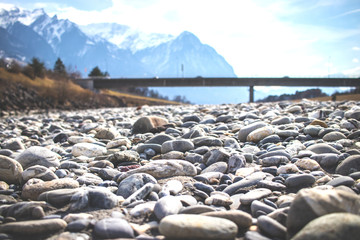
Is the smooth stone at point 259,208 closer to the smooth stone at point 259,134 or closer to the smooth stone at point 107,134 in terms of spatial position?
the smooth stone at point 259,134

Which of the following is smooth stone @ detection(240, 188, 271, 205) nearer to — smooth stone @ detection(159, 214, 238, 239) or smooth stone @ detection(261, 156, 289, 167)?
smooth stone @ detection(159, 214, 238, 239)

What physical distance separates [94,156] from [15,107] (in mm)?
19791

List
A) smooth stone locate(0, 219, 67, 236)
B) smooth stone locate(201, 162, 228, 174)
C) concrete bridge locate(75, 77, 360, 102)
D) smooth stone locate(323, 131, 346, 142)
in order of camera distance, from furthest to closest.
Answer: concrete bridge locate(75, 77, 360, 102), smooth stone locate(323, 131, 346, 142), smooth stone locate(201, 162, 228, 174), smooth stone locate(0, 219, 67, 236)

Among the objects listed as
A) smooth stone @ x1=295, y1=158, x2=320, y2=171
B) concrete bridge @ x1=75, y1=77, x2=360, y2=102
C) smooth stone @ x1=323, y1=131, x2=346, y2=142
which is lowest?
smooth stone @ x1=295, y1=158, x2=320, y2=171

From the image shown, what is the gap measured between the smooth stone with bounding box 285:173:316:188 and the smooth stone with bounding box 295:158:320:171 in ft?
1.45

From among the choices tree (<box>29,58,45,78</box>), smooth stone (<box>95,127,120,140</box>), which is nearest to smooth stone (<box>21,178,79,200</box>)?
smooth stone (<box>95,127,120,140</box>)

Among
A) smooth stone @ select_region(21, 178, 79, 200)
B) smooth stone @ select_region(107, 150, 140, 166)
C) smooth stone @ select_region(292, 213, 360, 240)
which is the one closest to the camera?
smooth stone @ select_region(292, 213, 360, 240)

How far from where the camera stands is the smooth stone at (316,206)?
1722mm

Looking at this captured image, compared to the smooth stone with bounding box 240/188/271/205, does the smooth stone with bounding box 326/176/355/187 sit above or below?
above

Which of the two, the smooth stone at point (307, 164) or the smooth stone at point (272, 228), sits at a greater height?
the smooth stone at point (307, 164)

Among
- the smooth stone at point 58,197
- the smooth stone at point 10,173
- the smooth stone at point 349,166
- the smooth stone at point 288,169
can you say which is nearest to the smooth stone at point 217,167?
the smooth stone at point 288,169

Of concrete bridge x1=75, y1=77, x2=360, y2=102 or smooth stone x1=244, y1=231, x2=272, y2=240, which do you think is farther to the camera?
concrete bridge x1=75, y1=77, x2=360, y2=102

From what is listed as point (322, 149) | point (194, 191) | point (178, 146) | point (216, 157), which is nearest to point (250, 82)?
point (178, 146)

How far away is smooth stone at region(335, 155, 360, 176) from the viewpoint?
2883 mm
